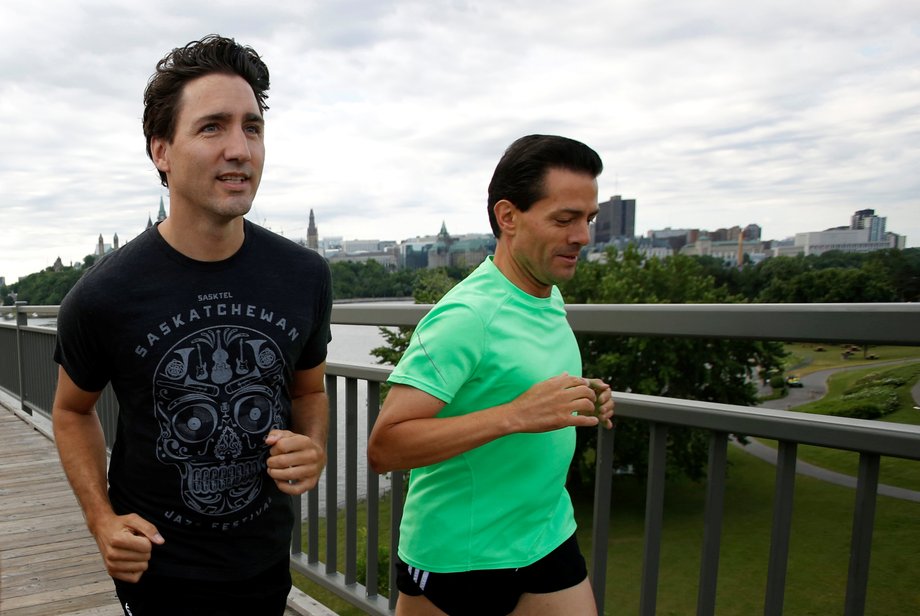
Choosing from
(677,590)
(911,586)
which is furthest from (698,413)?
(677,590)

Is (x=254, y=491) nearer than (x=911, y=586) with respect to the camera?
Yes

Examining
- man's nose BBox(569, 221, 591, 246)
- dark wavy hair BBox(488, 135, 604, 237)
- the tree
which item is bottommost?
the tree

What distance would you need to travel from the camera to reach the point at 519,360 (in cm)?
158

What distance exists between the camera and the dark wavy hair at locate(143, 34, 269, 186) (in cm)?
157

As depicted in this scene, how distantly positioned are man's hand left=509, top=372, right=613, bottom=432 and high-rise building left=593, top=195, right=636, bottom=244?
32037 millimetres

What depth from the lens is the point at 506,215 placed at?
1.65 metres

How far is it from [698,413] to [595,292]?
1208 inches

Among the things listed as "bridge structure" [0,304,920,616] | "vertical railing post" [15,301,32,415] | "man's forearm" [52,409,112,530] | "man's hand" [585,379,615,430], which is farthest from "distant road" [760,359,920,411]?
"vertical railing post" [15,301,32,415]

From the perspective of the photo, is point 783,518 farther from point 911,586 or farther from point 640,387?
point 640,387

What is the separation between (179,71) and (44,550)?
12.1 feet

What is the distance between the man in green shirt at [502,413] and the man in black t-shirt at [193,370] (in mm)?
289

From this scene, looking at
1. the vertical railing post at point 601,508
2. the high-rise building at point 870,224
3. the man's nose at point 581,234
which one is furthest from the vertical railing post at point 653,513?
the high-rise building at point 870,224

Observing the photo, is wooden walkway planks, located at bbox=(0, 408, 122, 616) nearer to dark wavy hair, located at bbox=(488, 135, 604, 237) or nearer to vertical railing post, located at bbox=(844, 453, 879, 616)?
dark wavy hair, located at bbox=(488, 135, 604, 237)

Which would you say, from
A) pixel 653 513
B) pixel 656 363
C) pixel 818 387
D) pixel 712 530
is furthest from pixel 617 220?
pixel 712 530
